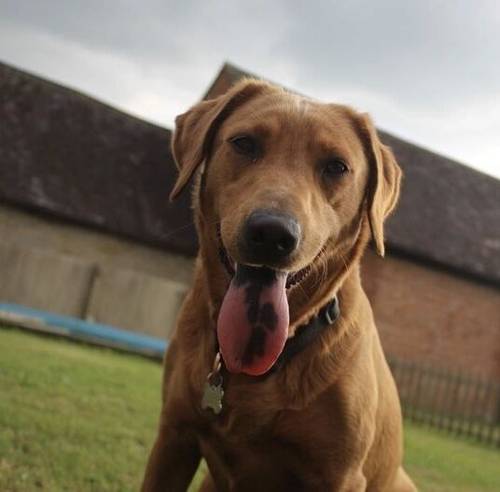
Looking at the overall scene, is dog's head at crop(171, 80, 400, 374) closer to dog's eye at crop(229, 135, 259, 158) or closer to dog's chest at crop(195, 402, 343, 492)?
dog's eye at crop(229, 135, 259, 158)

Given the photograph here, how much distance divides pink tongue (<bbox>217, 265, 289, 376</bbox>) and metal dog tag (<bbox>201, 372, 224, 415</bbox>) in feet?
0.61

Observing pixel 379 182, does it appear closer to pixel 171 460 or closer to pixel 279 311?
pixel 279 311

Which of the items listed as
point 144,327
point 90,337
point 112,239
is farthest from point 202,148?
point 112,239

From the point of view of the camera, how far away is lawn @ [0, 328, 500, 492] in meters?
4.46

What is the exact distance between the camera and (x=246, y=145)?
327 cm

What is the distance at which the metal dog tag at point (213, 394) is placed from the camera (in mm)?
3083

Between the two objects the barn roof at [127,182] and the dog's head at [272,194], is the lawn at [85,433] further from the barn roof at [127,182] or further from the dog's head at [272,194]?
the barn roof at [127,182]

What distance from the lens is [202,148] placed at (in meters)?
3.42

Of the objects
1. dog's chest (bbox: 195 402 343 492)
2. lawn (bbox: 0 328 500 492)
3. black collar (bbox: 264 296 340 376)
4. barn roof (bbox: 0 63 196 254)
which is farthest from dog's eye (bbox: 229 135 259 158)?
barn roof (bbox: 0 63 196 254)

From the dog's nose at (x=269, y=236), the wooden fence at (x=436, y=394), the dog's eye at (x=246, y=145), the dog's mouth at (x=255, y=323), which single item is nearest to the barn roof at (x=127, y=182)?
the wooden fence at (x=436, y=394)

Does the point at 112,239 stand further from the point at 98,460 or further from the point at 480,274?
the point at 98,460

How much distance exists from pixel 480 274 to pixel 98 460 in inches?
707

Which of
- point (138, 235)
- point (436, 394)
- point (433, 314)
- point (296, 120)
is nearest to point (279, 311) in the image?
point (296, 120)

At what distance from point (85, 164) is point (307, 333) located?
1827 cm
